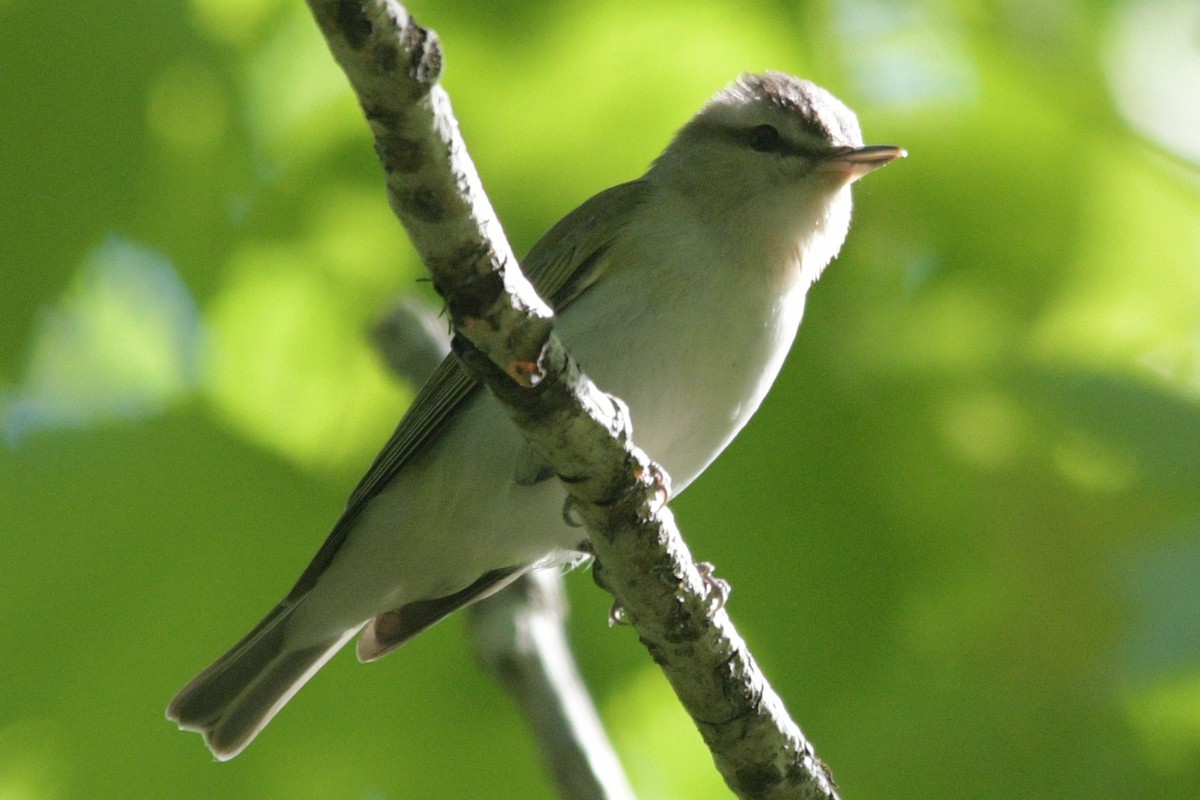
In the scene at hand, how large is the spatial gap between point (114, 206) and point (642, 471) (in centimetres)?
207

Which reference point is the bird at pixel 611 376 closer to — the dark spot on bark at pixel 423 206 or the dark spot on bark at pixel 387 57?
the dark spot on bark at pixel 423 206

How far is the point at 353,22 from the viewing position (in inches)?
55.2

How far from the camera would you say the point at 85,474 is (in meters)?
3.47

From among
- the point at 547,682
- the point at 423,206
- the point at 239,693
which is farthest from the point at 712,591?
the point at 239,693

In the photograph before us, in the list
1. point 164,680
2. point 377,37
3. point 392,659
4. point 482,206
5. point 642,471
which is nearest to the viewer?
point 377,37

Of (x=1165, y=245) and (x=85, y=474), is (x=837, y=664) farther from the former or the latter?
(x=85, y=474)

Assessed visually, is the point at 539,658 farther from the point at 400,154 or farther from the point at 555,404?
the point at 400,154

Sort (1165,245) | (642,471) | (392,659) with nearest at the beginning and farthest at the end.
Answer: (642,471) → (1165,245) → (392,659)

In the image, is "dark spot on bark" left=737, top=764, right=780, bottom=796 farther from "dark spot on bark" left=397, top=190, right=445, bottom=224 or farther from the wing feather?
"dark spot on bark" left=397, top=190, right=445, bottom=224

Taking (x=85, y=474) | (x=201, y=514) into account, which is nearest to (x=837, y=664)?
(x=201, y=514)

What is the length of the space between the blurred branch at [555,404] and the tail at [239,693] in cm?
129

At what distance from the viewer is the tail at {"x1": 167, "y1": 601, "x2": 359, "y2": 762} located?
3.48 metres

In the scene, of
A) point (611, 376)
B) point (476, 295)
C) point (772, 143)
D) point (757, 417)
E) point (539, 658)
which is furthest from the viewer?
point (757, 417)

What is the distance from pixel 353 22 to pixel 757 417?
2.39 meters
